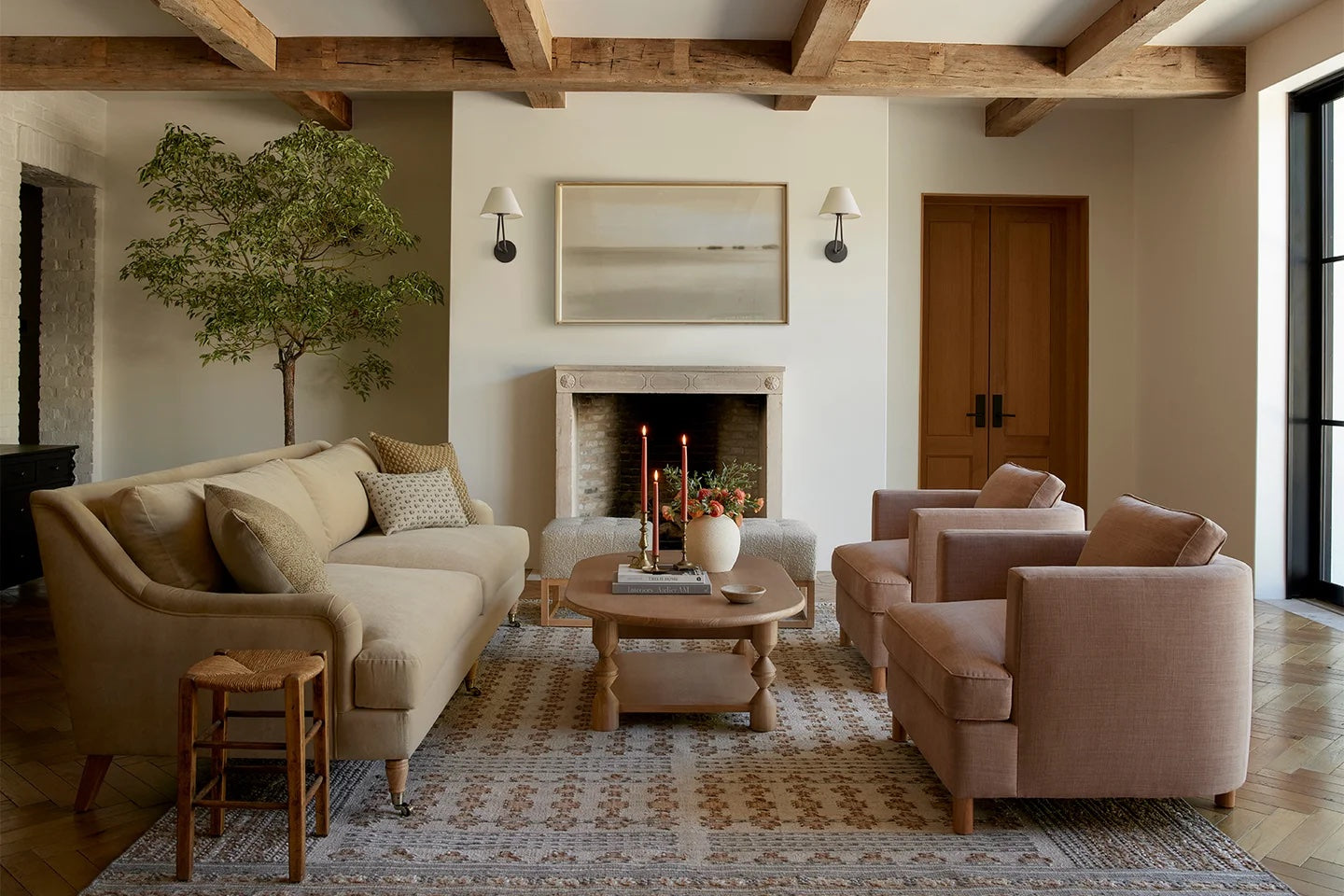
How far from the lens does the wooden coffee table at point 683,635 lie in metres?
3.09

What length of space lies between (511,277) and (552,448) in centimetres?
103

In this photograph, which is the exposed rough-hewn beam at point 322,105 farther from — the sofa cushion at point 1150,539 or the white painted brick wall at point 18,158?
the sofa cushion at point 1150,539

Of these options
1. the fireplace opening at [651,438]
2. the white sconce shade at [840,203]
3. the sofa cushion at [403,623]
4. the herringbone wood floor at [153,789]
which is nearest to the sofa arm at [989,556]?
the herringbone wood floor at [153,789]

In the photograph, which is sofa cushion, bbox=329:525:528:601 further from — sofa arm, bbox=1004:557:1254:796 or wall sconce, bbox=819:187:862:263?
wall sconce, bbox=819:187:862:263

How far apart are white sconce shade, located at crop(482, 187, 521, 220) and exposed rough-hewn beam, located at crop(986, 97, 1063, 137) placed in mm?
2948

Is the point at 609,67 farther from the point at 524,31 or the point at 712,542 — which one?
the point at 712,542

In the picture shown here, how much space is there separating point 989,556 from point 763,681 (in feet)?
2.74

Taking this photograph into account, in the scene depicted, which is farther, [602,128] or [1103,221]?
[1103,221]

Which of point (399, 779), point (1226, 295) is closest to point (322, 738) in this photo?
point (399, 779)

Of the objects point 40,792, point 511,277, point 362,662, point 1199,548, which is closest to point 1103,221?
point 511,277

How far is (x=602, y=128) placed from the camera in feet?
19.0

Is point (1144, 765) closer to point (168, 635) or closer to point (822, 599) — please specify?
point (168, 635)

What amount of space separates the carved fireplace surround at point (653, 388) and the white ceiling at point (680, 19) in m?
1.77

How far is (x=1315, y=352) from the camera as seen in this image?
5.08 meters
